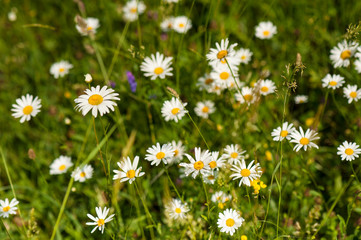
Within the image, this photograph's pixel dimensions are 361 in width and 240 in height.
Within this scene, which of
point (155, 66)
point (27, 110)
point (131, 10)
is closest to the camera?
point (27, 110)

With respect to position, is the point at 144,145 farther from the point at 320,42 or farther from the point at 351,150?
the point at 320,42

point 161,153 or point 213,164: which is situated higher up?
point 161,153

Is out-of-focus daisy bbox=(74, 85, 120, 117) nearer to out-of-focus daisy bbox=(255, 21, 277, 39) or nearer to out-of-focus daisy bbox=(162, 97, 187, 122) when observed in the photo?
out-of-focus daisy bbox=(162, 97, 187, 122)

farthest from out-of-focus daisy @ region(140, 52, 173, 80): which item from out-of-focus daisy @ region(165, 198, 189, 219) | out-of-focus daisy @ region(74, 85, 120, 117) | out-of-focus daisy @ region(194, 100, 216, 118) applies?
out-of-focus daisy @ region(165, 198, 189, 219)

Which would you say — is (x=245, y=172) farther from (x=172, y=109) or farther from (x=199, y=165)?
(x=172, y=109)

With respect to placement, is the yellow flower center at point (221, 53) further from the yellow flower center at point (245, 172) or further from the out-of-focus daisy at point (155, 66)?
the yellow flower center at point (245, 172)

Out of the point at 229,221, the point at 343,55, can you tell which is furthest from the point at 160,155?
the point at 343,55
